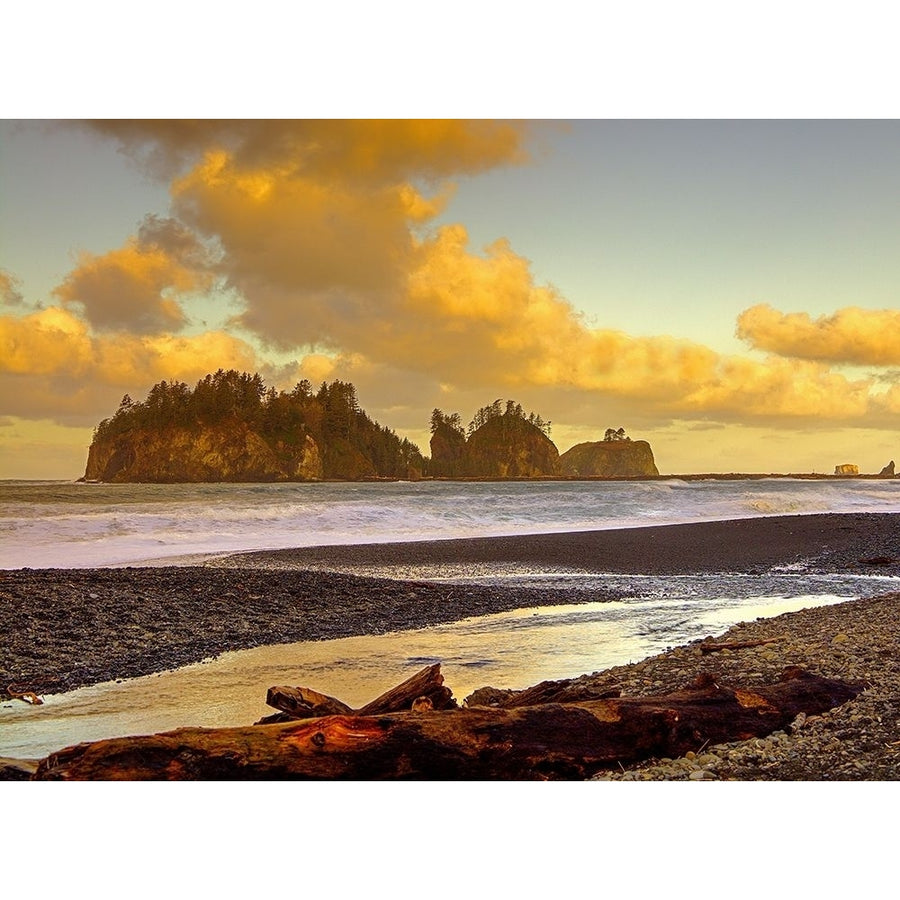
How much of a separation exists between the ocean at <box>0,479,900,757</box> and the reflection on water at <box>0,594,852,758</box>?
2cm

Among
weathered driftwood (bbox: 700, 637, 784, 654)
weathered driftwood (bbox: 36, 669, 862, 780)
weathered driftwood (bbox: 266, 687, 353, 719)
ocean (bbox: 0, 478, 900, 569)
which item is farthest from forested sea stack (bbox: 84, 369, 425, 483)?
weathered driftwood (bbox: 36, 669, 862, 780)

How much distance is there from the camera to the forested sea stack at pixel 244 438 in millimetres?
13102

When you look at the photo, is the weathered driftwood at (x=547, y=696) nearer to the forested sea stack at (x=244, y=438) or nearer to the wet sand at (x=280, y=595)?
the wet sand at (x=280, y=595)

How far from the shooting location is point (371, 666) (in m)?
6.65

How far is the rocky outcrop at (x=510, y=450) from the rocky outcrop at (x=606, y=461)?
1.03 ft

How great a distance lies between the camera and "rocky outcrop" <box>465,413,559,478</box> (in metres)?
16.3

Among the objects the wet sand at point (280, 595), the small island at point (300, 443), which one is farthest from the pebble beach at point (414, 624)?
the small island at point (300, 443)

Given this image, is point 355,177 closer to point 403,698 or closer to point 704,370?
point 704,370

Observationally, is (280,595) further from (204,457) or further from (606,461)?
(606,461)

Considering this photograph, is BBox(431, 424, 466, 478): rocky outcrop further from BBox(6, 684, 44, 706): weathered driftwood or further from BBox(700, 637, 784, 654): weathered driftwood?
BBox(6, 684, 44, 706): weathered driftwood

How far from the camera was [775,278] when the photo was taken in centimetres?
923

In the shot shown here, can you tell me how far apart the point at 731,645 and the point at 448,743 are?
10.9ft

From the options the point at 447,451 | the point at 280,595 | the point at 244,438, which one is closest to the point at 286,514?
the point at 244,438

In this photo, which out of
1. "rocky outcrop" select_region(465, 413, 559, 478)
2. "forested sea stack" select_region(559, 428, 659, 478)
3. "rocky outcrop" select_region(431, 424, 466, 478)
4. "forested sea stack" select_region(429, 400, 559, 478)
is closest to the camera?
"forested sea stack" select_region(429, 400, 559, 478)
